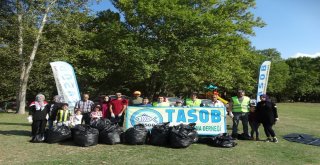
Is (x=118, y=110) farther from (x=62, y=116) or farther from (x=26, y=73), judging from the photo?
(x=26, y=73)

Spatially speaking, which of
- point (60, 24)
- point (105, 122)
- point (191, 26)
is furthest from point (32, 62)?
point (105, 122)

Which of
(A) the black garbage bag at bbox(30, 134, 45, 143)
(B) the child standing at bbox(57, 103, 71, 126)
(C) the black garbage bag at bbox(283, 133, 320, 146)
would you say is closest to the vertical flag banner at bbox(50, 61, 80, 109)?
(B) the child standing at bbox(57, 103, 71, 126)

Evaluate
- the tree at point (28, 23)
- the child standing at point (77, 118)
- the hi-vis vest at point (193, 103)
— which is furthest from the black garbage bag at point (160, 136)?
the tree at point (28, 23)

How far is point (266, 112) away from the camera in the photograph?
11.1 metres

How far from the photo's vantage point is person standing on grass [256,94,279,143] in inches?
436

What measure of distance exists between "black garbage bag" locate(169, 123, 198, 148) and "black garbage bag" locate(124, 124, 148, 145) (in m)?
0.82

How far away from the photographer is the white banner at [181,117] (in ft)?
36.2

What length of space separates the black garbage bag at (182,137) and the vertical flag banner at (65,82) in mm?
5803

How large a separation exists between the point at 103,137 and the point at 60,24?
15357mm

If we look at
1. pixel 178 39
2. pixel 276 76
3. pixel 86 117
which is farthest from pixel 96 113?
pixel 276 76

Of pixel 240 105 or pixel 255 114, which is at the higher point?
pixel 240 105

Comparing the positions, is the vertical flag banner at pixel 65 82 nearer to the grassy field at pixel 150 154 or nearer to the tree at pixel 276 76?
the grassy field at pixel 150 154

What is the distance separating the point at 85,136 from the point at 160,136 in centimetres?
213


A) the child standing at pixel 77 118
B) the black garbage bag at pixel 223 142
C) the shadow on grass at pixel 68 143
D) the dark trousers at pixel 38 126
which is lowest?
the shadow on grass at pixel 68 143
